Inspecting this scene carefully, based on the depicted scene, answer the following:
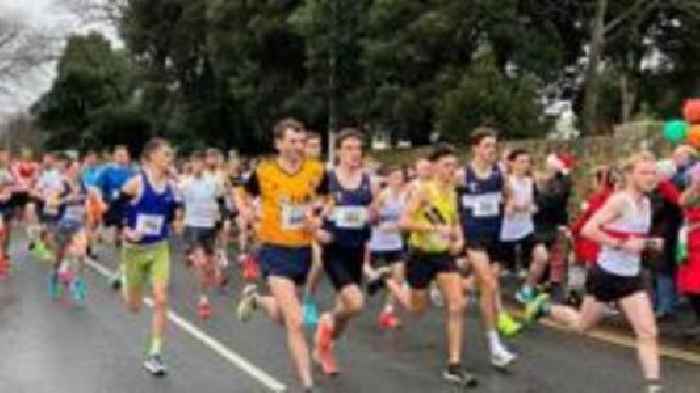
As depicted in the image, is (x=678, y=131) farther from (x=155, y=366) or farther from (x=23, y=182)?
(x=23, y=182)

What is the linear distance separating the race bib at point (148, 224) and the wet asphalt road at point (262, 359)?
111 cm

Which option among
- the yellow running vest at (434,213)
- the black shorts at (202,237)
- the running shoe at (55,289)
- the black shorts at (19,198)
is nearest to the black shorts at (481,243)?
the yellow running vest at (434,213)

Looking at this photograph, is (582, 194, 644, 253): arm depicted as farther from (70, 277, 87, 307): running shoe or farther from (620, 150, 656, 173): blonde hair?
(70, 277, 87, 307): running shoe

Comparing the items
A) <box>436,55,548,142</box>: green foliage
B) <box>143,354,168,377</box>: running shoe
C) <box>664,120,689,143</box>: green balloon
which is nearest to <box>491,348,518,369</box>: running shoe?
<box>143,354,168,377</box>: running shoe

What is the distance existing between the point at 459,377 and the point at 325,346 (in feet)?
3.87

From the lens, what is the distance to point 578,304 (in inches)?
630

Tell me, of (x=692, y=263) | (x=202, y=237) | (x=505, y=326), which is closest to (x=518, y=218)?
(x=505, y=326)

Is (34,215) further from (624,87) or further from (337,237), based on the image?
(624,87)

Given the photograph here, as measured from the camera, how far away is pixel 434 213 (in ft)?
38.4

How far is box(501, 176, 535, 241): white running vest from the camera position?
571 inches

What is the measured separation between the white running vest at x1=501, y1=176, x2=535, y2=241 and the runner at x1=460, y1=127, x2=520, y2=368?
1649 mm

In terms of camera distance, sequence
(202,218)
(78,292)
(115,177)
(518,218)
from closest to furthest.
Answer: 1. (518,218)
2. (115,177)
3. (78,292)
4. (202,218)

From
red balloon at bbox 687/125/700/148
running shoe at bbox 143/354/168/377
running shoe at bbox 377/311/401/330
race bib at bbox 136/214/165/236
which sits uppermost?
red balloon at bbox 687/125/700/148

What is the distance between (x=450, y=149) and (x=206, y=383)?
258 cm
